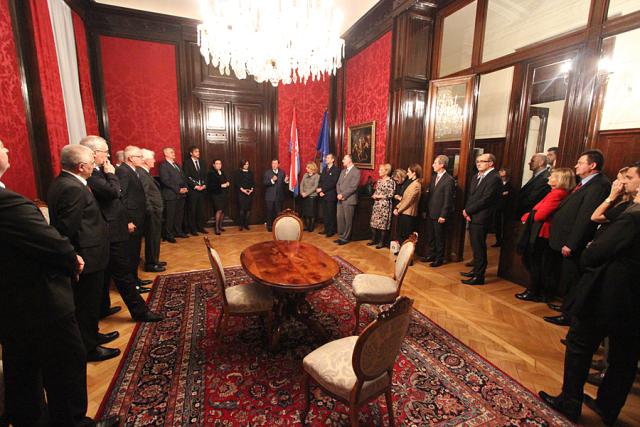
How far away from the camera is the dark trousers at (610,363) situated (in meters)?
1.68

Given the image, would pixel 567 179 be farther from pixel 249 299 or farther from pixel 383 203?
pixel 249 299

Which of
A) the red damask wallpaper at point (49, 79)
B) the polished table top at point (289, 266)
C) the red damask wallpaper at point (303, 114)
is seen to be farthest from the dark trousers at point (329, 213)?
the red damask wallpaper at point (49, 79)

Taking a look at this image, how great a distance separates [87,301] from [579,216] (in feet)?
13.3

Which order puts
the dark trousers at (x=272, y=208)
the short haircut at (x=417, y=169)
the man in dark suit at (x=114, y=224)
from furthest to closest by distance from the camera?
the dark trousers at (x=272, y=208), the short haircut at (x=417, y=169), the man in dark suit at (x=114, y=224)

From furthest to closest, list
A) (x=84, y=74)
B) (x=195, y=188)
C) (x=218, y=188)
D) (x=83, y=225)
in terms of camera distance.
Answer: (x=218, y=188), (x=195, y=188), (x=84, y=74), (x=83, y=225)

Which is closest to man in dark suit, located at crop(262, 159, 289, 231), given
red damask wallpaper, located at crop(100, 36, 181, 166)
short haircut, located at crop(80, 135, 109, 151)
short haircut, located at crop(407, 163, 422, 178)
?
red damask wallpaper, located at crop(100, 36, 181, 166)

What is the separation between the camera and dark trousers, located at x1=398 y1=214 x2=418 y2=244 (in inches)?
189

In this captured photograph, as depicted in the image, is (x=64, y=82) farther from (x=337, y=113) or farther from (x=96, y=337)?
(x=337, y=113)

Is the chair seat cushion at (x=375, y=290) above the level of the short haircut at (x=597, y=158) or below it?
below

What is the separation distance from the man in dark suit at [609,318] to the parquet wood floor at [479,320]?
0.61 feet

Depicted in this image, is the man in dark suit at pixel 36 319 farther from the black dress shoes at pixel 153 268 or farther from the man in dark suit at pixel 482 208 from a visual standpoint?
the man in dark suit at pixel 482 208

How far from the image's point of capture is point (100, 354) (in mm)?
2275

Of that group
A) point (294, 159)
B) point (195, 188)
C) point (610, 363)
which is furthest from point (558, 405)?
point (195, 188)

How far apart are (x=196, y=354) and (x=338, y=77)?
20.9 feet
